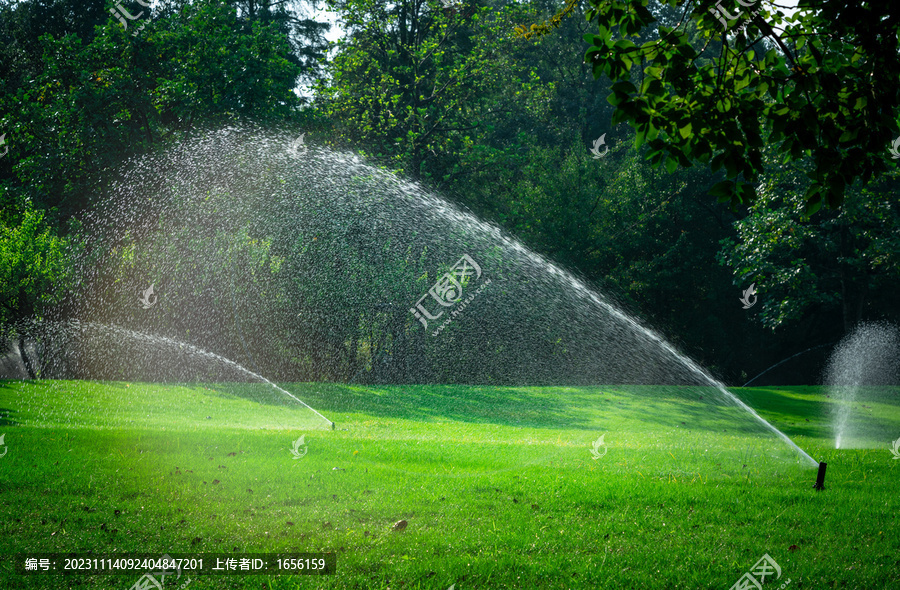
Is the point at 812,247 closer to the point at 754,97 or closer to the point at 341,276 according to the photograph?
the point at 341,276

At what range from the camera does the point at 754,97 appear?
4.48m

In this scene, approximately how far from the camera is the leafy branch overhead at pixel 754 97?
4.10 m

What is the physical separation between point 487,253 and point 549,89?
47.2 feet

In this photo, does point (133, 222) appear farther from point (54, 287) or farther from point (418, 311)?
point (418, 311)

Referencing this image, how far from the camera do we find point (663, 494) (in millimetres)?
6754

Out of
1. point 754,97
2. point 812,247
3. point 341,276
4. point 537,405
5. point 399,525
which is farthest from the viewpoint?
point 812,247

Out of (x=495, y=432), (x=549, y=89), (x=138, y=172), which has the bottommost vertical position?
(x=495, y=432)

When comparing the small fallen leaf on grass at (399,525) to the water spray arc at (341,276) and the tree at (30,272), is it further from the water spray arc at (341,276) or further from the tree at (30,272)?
the tree at (30,272)

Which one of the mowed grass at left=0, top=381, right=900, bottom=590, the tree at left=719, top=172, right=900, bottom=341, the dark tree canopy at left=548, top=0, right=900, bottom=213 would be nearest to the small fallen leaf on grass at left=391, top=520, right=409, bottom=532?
the mowed grass at left=0, top=381, right=900, bottom=590

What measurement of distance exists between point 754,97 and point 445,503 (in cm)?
431

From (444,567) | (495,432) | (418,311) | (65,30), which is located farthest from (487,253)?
(65,30)

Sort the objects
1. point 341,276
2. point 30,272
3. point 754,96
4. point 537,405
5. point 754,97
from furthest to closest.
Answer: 1. point 341,276
2. point 30,272
3. point 537,405
4. point 754,96
5. point 754,97

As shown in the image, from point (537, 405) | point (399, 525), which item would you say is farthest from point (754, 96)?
point (537, 405)

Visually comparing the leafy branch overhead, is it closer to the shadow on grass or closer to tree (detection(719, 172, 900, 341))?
the shadow on grass
